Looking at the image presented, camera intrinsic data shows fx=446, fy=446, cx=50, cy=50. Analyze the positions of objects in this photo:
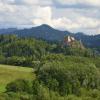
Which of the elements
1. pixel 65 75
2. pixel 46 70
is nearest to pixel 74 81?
pixel 65 75

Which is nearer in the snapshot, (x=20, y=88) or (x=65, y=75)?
(x=20, y=88)

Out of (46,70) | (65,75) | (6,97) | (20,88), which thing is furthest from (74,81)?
(6,97)


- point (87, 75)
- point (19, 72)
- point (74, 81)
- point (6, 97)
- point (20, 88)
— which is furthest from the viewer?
point (19, 72)

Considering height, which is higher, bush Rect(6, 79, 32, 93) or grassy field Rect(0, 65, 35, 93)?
bush Rect(6, 79, 32, 93)

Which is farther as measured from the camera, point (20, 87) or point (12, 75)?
point (12, 75)

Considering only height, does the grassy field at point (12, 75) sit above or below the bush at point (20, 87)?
below

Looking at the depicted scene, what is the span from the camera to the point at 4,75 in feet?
475

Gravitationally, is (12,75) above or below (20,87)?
below

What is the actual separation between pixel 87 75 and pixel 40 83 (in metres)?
22.0

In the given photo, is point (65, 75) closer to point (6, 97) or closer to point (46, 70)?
point (46, 70)

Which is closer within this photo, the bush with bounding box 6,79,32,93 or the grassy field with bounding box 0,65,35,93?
the bush with bounding box 6,79,32,93

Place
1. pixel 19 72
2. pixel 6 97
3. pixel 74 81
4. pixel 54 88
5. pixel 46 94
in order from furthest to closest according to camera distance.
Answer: pixel 19 72, pixel 74 81, pixel 54 88, pixel 46 94, pixel 6 97

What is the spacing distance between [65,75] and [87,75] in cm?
923

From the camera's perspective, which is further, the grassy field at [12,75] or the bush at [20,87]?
the grassy field at [12,75]
